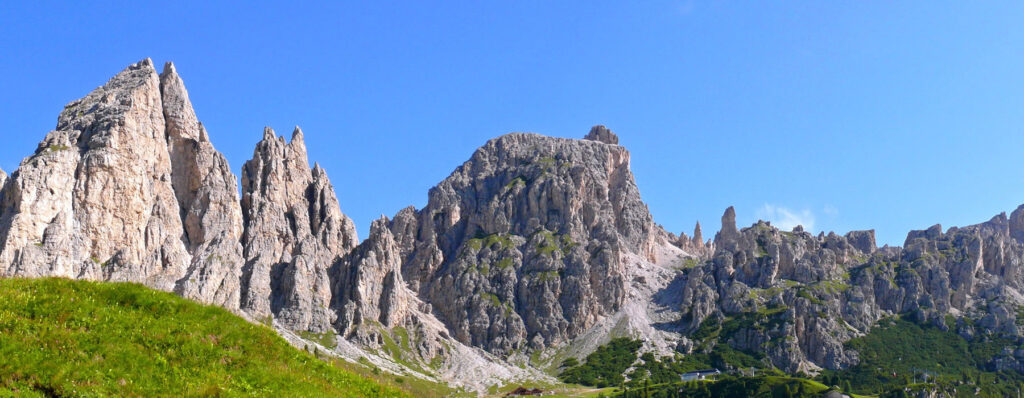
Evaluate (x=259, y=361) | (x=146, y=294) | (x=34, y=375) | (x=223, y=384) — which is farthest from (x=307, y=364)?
(x=34, y=375)

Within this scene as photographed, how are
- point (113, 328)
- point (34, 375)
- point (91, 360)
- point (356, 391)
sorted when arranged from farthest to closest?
point (356, 391), point (113, 328), point (91, 360), point (34, 375)

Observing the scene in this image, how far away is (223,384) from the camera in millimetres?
31656

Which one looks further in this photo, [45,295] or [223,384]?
[45,295]

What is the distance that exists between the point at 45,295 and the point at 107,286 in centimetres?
300

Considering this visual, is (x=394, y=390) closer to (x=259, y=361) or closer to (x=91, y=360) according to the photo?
(x=259, y=361)

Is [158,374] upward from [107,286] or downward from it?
downward

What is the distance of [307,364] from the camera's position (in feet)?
121

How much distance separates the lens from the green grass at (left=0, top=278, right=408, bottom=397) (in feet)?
96.0

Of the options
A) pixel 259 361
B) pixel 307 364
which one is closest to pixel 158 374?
pixel 259 361

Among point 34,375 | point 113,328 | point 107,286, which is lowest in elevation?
point 34,375

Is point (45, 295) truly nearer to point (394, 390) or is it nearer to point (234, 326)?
point (234, 326)

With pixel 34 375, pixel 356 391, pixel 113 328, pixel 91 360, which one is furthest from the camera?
pixel 356 391

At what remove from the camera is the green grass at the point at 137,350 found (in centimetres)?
2925

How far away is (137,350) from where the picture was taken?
3191cm
